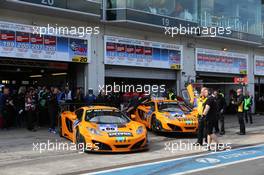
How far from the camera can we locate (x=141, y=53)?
22.1 m

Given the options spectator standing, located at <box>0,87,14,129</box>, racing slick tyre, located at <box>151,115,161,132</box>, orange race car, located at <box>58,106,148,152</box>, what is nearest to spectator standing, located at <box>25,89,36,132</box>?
spectator standing, located at <box>0,87,14,129</box>

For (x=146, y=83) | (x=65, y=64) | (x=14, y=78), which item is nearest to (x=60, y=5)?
(x=65, y=64)

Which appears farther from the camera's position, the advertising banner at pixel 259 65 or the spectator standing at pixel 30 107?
the advertising banner at pixel 259 65

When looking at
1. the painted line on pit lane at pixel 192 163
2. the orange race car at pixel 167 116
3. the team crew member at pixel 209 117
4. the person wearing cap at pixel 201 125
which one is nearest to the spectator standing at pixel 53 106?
the orange race car at pixel 167 116

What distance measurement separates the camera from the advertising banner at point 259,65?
3079 cm

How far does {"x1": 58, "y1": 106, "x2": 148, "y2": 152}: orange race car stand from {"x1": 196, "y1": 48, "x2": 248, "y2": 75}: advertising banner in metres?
13.7

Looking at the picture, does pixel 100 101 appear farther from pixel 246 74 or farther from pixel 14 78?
pixel 246 74

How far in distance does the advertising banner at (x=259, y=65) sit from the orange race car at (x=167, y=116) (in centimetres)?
1591

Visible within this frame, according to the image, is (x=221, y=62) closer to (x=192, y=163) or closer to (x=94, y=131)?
(x=94, y=131)

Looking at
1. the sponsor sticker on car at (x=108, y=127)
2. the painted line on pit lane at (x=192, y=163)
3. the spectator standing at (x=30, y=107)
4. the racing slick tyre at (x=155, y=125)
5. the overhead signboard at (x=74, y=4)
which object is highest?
the overhead signboard at (x=74, y=4)

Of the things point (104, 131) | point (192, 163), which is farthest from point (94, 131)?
point (192, 163)

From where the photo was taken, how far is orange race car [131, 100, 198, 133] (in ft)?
47.8

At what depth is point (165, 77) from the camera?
24172mm

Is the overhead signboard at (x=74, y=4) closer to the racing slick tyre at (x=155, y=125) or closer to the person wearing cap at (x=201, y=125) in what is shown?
the racing slick tyre at (x=155, y=125)
